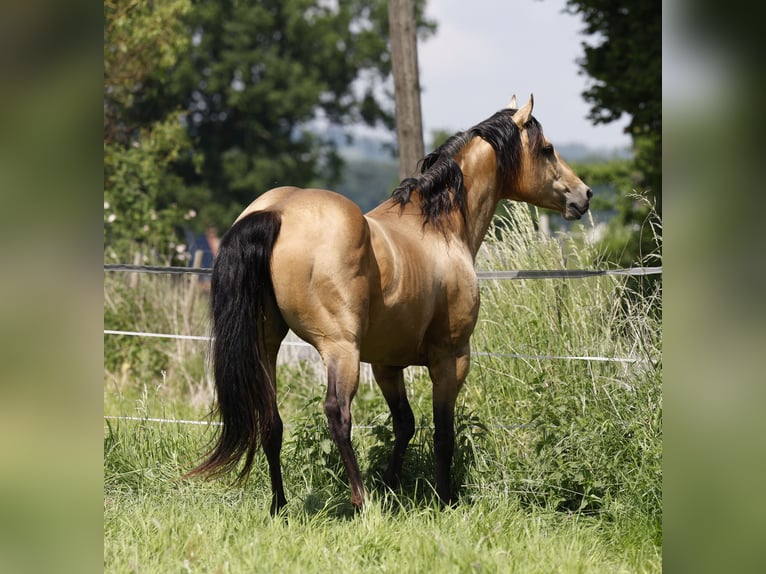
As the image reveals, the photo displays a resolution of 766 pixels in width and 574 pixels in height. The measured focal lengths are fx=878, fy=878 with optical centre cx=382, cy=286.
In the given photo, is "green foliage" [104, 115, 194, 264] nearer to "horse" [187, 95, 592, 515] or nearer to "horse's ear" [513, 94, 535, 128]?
"horse" [187, 95, 592, 515]

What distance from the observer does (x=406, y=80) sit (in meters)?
7.71

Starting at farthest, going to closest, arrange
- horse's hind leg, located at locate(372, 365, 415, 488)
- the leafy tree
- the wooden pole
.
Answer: the leafy tree < the wooden pole < horse's hind leg, located at locate(372, 365, 415, 488)

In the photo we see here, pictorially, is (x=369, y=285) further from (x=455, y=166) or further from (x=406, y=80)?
(x=406, y=80)

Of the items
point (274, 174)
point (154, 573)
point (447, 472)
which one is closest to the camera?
point (154, 573)

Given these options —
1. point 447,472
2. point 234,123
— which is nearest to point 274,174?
point 234,123

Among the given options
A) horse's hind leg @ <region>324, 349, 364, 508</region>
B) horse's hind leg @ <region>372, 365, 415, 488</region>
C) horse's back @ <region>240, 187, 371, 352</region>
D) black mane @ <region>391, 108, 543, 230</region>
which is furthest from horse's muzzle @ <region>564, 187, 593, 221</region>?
horse's hind leg @ <region>324, 349, 364, 508</region>

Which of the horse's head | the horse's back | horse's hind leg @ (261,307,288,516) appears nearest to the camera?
the horse's back

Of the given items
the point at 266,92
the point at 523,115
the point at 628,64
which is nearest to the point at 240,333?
the point at 523,115

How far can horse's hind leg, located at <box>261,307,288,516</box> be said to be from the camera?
13.3 feet

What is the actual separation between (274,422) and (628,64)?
324 inches
